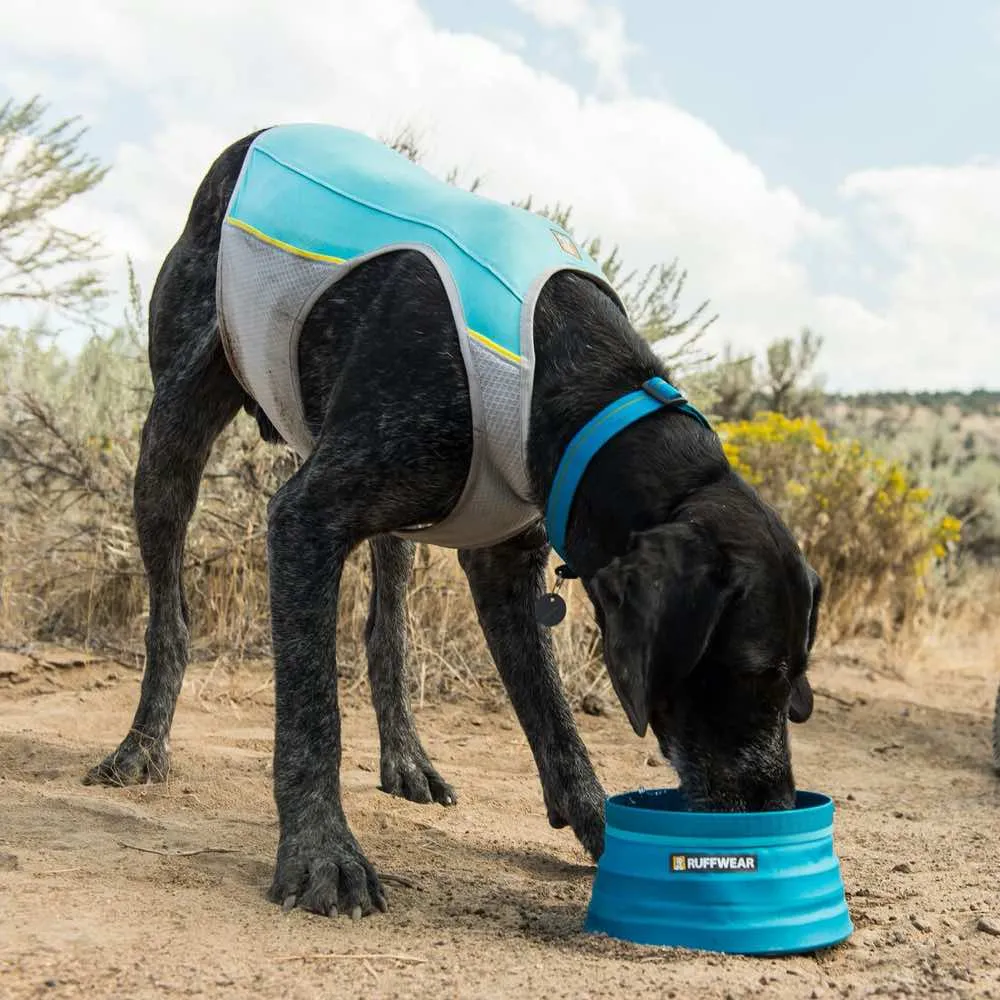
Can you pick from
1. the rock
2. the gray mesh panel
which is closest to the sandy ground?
the rock

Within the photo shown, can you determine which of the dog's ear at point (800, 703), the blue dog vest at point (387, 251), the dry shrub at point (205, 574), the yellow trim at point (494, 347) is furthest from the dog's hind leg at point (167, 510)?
the dog's ear at point (800, 703)

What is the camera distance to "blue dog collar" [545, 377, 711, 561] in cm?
335

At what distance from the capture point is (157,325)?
481 centimetres

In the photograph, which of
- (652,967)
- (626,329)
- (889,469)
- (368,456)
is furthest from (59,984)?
(889,469)

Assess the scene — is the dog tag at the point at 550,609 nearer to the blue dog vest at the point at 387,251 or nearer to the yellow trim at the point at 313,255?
the blue dog vest at the point at 387,251

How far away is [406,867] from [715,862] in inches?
44.4

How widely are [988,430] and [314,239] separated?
3507cm

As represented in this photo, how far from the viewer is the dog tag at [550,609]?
3717 millimetres

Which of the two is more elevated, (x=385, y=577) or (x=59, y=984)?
(x=385, y=577)

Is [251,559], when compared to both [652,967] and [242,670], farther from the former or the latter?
[652,967]

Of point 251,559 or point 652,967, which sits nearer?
point 652,967

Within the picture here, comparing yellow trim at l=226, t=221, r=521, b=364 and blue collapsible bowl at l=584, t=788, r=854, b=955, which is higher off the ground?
yellow trim at l=226, t=221, r=521, b=364

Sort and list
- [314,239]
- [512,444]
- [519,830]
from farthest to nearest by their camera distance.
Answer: [519,830] → [314,239] → [512,444]

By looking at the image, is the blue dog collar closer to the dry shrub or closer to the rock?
the dry shrub
